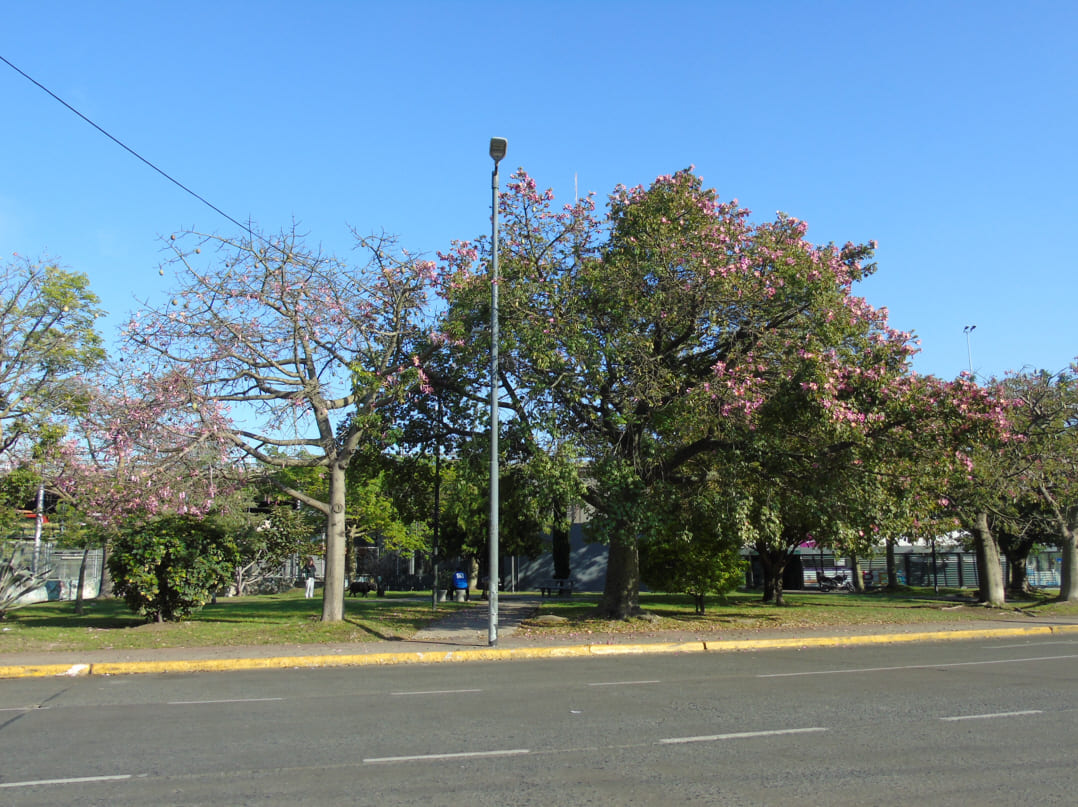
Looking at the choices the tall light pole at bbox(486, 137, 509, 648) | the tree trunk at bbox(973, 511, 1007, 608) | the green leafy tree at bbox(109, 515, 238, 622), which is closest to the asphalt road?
the tall light pole at bbox(486, 137, 509, 648)

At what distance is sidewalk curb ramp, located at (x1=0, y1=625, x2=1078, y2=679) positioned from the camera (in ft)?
43.0

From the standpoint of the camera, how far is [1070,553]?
26016 mm

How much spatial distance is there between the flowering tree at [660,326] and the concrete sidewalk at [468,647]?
2576 millimetres

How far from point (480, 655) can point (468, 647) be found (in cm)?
57

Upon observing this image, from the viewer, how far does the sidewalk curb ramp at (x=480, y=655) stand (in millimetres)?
13109

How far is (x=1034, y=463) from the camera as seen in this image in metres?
23.9

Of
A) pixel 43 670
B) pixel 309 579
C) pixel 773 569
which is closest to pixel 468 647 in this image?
pixel 43 670

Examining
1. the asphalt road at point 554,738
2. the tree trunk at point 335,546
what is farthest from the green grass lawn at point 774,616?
the asphalt road at point 554,738

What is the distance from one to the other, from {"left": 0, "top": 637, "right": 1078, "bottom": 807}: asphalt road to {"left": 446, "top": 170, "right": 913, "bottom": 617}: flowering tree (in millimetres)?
5934

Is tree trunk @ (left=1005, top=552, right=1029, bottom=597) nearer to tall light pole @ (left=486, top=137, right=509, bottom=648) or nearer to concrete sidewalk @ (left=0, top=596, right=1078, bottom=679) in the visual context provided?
concrete sidewalk @ (left=0, top=596, right=1078, bottom=679)

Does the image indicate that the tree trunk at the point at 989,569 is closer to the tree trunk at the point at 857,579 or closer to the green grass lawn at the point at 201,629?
the tree trunk at the point at 857,579

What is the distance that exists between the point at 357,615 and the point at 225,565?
4.09 metres

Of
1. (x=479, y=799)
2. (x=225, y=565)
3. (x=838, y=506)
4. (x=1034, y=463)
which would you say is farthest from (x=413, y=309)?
(x=1034, y=463)

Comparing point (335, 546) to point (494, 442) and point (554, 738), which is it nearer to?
point (494, 442)
